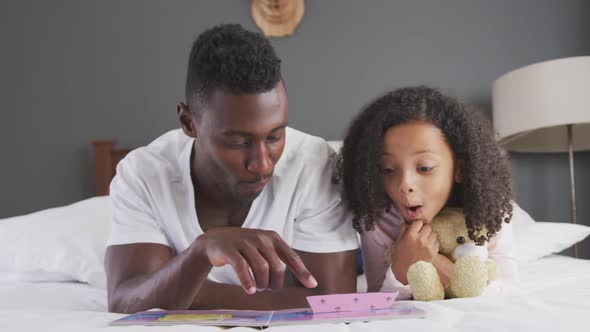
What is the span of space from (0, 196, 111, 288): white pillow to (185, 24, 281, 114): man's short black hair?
80 cm

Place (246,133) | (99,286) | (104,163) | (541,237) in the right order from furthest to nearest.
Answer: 1. (104,163)
2. (541,237)
3. (99,286)
4. (246,133)

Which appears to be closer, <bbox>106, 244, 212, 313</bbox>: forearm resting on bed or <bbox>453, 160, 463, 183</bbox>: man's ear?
<bbox>106, 244, 212, 313</bbox>: forearm resting on bed

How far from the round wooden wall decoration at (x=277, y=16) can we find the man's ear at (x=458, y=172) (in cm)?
154

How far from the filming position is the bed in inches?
29.4

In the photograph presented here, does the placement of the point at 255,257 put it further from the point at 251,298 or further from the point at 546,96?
the point at 546,96

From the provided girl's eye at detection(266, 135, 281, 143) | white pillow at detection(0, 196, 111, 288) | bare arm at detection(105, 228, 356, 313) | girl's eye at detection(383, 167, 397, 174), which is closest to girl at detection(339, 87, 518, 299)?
girl's eye at detection(383, 167, 397, 174)

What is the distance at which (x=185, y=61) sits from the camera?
8.57ft

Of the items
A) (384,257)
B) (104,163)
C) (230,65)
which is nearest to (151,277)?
(230,65)

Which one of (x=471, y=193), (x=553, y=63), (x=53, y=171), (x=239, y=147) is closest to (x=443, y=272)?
(x=471, y=193)

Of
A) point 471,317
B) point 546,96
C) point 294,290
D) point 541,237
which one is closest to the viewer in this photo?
point 471,317

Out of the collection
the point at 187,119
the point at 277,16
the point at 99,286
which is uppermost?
the point at 277,16

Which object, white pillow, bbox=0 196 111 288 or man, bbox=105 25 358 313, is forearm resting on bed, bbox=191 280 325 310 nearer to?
man, bbox=105 25 358 313

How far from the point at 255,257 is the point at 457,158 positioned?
61cm

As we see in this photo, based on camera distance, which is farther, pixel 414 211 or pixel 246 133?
pixel 414 211
